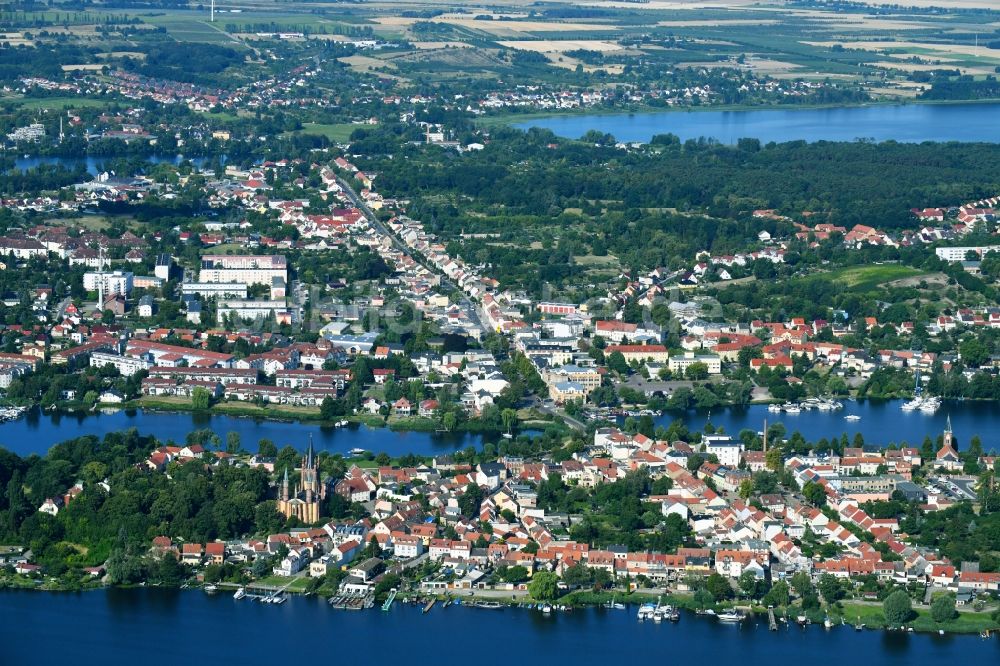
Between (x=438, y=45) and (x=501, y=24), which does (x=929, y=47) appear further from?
(x=438, y=45)

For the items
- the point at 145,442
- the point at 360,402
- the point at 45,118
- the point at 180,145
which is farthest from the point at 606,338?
the point at 45,118

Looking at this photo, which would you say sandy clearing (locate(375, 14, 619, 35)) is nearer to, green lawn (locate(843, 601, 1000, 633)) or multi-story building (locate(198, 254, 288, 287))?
multi-story building (locate(198, 254, 288, 287))

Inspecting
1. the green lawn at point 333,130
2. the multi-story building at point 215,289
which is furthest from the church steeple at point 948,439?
the green lawn at point 333,130

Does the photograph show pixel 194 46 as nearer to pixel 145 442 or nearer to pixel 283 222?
pixel 283 222

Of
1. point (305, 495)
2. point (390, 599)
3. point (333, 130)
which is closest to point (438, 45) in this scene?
point (333, 130)

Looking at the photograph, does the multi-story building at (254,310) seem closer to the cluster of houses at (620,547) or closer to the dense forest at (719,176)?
the cluster of houses at (620,547)

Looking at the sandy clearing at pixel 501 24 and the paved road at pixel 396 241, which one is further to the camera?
the sandy clearing at pixel 501 24
